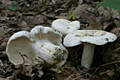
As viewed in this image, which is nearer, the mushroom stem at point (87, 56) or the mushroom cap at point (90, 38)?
the mushroom cap at point (90, 38)

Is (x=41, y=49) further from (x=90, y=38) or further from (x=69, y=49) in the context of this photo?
(x=90, y=38)

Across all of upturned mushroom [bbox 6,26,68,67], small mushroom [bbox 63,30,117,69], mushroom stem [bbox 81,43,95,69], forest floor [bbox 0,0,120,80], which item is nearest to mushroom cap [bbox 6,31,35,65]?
upturned mushroom [bbox 6,26,68,67]

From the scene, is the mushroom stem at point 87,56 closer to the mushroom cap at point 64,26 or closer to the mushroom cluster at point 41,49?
the mushroom cluster at point 41,49

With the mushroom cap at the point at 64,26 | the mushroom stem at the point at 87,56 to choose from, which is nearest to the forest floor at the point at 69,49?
the mushroom stem at the point at 87,56

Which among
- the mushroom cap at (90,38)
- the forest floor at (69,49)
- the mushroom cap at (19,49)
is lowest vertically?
the forest floor at (69,49)

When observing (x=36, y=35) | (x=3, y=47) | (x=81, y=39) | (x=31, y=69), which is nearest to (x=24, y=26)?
(x=3, y=47)

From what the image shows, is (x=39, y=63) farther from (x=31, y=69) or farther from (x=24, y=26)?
(x=24, y=26)

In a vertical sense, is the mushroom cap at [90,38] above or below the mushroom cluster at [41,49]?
above

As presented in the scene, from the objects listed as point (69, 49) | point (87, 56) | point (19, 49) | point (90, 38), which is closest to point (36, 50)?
point (19, 49)
